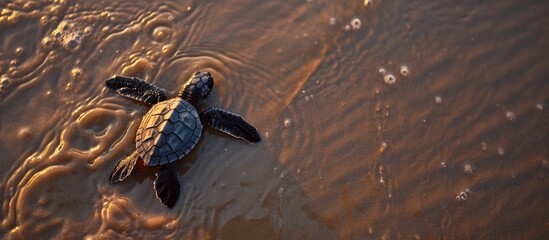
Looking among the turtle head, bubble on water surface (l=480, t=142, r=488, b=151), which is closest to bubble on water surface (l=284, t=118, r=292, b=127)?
the turtle head

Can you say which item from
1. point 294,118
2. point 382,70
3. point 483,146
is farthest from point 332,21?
point 483,146

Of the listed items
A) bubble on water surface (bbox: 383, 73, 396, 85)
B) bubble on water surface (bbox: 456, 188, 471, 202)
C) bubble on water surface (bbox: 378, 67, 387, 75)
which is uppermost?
bubble on water surface (bbox: 378, 67, 387, 75)

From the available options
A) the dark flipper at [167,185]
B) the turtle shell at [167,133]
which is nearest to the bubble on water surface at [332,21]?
the turtle shell at [167,133]

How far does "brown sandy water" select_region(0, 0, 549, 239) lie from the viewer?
3086 mm

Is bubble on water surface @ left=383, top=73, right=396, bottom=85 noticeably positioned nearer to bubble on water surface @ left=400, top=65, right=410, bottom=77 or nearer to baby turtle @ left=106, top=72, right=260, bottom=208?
bubble on water surface @ left=400, top=65, right=410, bottom=77

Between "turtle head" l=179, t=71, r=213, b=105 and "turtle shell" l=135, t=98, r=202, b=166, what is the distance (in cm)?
13

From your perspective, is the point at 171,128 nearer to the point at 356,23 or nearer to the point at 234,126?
the point at 234,126

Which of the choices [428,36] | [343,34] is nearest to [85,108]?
[343,34]

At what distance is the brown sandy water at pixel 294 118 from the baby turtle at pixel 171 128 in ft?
0.43

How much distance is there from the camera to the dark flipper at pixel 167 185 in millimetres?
3090

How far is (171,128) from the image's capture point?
123 inches

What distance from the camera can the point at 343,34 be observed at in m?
3.82

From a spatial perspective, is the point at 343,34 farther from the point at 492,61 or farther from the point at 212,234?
the point at 212,234

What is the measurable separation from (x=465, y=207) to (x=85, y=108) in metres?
3.38
